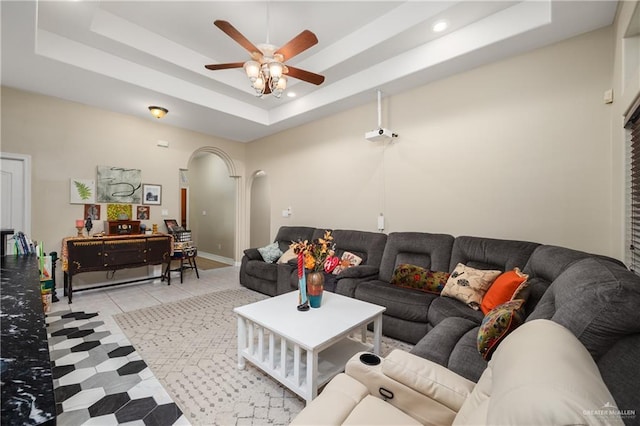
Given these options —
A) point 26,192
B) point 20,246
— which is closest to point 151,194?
point 26,192

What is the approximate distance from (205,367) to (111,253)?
287 centimetres

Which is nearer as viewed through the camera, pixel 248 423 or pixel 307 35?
pixel 248 423

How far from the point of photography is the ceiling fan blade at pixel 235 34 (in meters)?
2.03

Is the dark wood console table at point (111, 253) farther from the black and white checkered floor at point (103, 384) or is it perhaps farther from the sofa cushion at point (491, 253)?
the sofa cushion at point (491, 253)

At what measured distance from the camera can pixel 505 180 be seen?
287 cm

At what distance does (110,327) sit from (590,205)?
483 centimetres

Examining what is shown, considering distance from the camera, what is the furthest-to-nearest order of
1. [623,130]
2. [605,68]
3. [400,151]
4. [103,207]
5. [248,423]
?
[103,207]
[400,151]
[605,68]
[623,130]
[248,423]

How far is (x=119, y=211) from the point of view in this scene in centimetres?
447

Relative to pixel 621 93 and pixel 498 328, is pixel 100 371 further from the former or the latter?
pixel 621 93

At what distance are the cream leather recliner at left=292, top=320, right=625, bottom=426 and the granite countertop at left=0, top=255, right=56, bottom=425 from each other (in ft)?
2.48

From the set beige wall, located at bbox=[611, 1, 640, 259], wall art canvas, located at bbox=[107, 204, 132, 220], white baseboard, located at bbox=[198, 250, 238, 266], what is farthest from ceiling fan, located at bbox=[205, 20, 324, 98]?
white baseboard, located at bbox=[198, 250, 238, 266]

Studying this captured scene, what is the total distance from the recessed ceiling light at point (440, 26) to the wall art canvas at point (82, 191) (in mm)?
5106

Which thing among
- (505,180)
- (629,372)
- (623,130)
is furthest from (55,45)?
(623,130)

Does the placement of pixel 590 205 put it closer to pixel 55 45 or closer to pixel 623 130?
pixel 623 130
